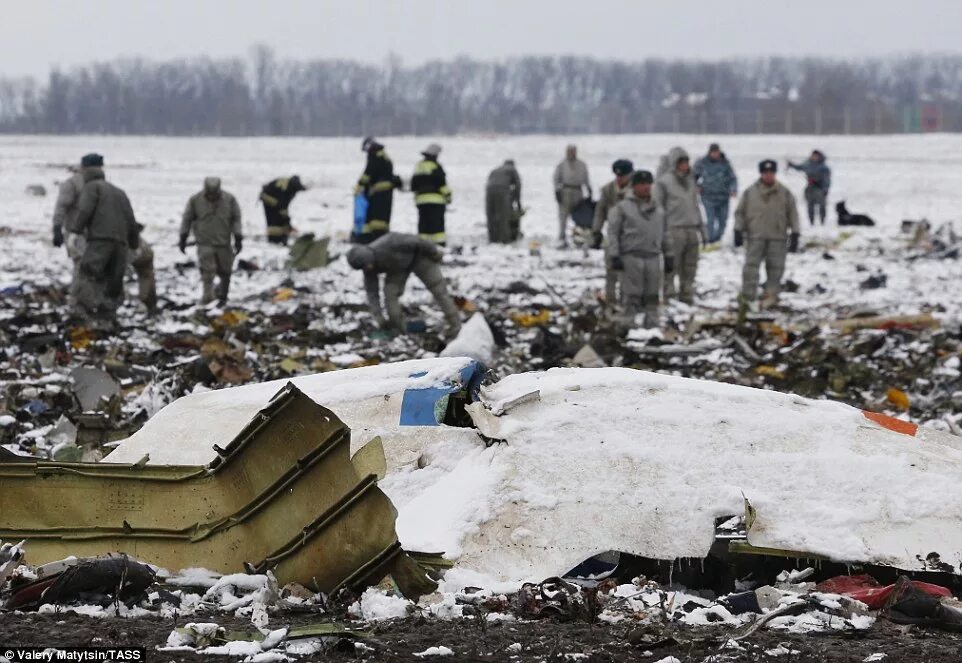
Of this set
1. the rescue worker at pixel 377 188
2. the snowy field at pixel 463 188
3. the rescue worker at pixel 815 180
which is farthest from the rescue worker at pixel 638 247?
the rescue worker at pixel 815 180

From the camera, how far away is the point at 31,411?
8.42 m

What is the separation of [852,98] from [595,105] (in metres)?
19.6

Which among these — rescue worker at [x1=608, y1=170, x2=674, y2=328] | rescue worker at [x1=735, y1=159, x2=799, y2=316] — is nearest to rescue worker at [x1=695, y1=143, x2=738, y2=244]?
rescue worker at [x1=735, y1=159, x2=799, y2=316]

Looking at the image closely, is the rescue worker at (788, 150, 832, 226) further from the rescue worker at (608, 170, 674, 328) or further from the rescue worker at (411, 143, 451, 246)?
the rescue worker at (608, 170, 674, 328)

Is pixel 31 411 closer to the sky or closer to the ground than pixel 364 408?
closer to the ground

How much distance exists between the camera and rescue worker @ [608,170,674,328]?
1230 centimetres

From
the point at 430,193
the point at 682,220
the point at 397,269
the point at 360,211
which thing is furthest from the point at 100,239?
the point at 682,220

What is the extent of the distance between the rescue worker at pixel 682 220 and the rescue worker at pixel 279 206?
321 inches

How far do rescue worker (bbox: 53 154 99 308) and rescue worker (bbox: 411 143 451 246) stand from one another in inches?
201

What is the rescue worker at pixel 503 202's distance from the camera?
21.0 meters

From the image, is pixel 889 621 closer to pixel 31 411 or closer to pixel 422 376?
pixel 422 376

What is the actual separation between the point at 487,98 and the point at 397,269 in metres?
104

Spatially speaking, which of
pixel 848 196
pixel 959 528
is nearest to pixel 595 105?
pixel 848 196

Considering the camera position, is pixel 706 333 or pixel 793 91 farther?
pixel 793 91
